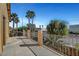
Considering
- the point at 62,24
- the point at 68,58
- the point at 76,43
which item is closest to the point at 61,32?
the point at 62,24

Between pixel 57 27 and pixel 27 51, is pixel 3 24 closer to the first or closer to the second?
pixel 27 51

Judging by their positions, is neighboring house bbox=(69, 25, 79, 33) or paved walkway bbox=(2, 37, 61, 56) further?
neighboring house bbox=(69, 25, 79, 33)

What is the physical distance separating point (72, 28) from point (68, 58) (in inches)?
281

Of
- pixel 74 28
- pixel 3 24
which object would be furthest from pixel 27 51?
pixel 74 28

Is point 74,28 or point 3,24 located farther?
point 74,28

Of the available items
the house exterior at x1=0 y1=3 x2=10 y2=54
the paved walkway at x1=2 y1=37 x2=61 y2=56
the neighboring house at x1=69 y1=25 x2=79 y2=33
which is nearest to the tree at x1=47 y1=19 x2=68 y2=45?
the neighboring house at x1=69 y1=25 x2=79 y2=33

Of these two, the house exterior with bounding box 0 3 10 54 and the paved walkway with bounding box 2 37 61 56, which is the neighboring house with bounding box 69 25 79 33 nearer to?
the paved walkway with bounding box 2 37 61 56

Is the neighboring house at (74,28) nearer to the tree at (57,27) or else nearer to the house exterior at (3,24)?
the tree at (57,27)

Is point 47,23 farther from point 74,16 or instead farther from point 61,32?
point 74,16

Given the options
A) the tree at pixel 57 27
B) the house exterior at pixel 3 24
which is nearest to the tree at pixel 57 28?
the tree at pixel 57 27

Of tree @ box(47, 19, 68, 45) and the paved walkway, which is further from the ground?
tree @ box(47, 19, 68, 45)

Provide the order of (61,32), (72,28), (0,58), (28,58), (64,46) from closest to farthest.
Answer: (0,58) → (28,58) → (64,46) → (61,32) → (72,28)

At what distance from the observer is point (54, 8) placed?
48.1ft

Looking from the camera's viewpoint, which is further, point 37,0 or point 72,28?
point 72,28
